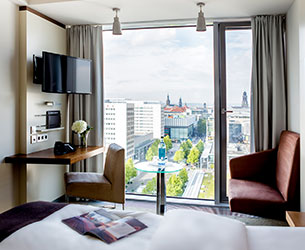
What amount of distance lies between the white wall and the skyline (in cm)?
127

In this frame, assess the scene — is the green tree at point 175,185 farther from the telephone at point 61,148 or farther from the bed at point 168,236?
the bed at point 168,236

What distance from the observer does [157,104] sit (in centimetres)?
395

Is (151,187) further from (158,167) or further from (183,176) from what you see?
(158,167)

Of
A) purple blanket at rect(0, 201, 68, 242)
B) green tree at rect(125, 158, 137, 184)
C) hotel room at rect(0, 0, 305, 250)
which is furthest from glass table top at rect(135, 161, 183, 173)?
purple blanket at rect(0, 201, 68, 242)

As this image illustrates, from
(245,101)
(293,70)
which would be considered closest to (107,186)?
(245,101)

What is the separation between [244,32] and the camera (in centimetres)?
367

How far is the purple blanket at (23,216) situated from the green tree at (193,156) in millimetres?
2235

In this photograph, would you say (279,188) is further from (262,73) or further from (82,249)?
(82,249)

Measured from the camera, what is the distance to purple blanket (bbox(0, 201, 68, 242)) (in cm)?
157

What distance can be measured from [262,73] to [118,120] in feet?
6.55

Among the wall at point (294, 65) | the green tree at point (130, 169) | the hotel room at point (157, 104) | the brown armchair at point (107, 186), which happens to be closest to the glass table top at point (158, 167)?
the hotel room at point (157, 104)

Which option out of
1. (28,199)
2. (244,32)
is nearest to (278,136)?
(244,32)

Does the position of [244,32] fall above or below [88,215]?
above

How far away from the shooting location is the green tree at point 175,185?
12.9 feet
